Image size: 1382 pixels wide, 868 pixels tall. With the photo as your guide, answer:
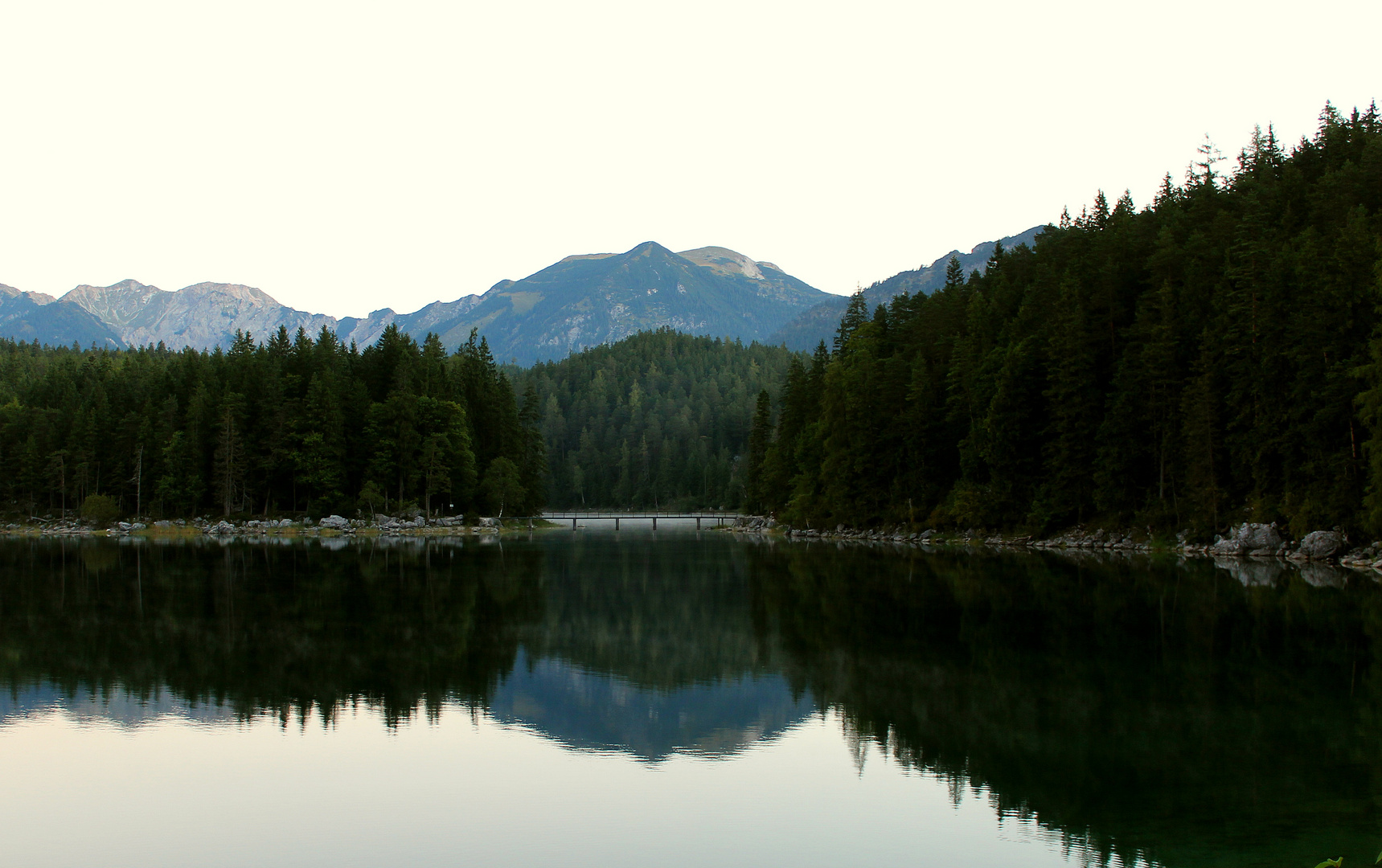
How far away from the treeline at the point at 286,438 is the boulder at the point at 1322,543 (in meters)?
72.3

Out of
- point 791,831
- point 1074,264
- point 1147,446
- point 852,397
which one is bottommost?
point 791,831

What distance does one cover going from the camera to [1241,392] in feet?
173

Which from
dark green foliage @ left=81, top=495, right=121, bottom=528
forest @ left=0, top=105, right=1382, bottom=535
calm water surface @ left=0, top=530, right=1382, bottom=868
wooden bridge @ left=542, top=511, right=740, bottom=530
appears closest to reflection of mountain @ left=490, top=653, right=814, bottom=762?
calm water surface @ left=0, top=530, right=1382, bottom=868

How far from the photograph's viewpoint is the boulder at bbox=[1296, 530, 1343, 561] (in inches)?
1867

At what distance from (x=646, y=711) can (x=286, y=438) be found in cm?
8971

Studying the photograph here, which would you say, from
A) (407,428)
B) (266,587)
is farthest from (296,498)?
(266,587)

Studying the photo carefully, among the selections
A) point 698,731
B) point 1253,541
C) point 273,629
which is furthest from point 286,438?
point 698,731

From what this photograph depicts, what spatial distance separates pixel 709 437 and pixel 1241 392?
14875 cm

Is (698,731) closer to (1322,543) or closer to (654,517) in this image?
(1322,543)

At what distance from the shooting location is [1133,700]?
17.6 metres

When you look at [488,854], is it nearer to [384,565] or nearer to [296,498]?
[384,565]

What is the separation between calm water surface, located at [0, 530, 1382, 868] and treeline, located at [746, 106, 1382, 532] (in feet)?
60.4

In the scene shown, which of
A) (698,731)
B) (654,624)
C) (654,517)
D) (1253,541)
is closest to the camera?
(698,731)

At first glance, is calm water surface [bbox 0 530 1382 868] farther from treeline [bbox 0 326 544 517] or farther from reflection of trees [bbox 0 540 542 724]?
treeline [bbox 0 326 544 517]
